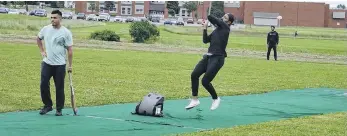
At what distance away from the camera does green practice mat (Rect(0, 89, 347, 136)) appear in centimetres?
944

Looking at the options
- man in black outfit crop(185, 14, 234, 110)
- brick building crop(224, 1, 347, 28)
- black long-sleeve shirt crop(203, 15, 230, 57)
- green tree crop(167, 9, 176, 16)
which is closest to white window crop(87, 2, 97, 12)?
green tree crop(167, 9, 176, 16)

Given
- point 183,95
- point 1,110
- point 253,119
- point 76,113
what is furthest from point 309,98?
point 1,110

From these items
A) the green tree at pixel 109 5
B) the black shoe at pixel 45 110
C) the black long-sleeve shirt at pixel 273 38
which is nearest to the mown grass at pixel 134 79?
the black shoe at pixel 45 110

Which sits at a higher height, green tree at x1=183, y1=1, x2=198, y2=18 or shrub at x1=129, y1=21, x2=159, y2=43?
green tree at x1=183, y1=1, x2=198, y2=18

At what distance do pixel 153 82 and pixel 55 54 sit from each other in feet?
24.8

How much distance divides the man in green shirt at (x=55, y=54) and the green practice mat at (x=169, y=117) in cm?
30

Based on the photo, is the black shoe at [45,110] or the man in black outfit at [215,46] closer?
the black shoe at [45,110]

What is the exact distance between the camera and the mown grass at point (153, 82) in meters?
10.9

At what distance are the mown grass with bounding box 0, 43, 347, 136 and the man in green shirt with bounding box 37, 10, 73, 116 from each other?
0.95 metres

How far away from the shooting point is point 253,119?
37.9ft

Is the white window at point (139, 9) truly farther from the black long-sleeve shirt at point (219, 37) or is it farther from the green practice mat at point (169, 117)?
the black long-sleeve shirt at point (219, 37)

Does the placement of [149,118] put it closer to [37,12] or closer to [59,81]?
[59,81]

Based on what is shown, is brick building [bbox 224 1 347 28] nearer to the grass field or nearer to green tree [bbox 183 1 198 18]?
green tree [bbox 183 1 198 18]

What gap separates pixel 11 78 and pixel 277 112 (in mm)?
7757
